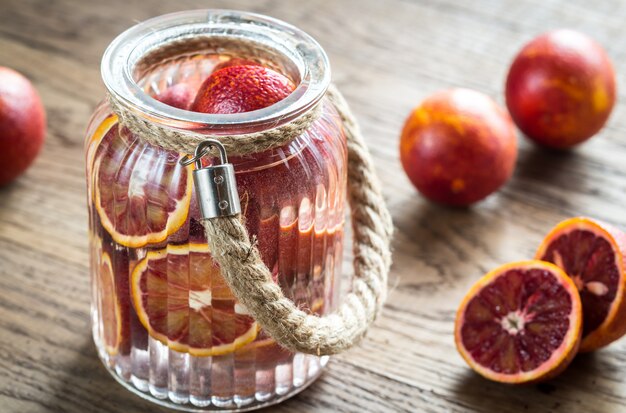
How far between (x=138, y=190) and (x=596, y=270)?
0.38 metres

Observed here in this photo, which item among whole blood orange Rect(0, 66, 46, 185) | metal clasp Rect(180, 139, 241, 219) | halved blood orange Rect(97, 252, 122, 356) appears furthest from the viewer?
whole blood orange Rect(0, 66, 46, 185)

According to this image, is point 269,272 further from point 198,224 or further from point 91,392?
point 91,392

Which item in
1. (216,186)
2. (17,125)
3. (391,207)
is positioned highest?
(216,186)

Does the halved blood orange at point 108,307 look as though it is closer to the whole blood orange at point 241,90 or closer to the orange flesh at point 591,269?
the whole blood orange at point 241,90

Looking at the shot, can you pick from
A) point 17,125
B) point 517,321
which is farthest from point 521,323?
point 17,125

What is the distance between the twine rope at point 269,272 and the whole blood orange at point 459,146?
182mm

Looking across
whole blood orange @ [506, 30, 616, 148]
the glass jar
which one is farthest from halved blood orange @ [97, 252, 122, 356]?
whole blood orange @ [506, 30, 616, 148]

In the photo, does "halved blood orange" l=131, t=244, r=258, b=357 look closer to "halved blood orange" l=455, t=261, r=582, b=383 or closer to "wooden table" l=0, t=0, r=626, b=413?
"wooden table" l=0, t=0, r=626, b=413

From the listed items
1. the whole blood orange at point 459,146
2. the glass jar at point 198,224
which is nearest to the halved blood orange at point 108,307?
the glass jar at point 198,224

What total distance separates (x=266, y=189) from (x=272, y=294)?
0.08 metres

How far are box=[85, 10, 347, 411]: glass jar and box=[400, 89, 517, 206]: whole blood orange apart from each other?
0.21 m

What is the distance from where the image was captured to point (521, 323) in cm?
79

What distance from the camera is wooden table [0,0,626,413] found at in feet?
2.58

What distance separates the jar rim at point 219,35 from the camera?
2.13 feet
